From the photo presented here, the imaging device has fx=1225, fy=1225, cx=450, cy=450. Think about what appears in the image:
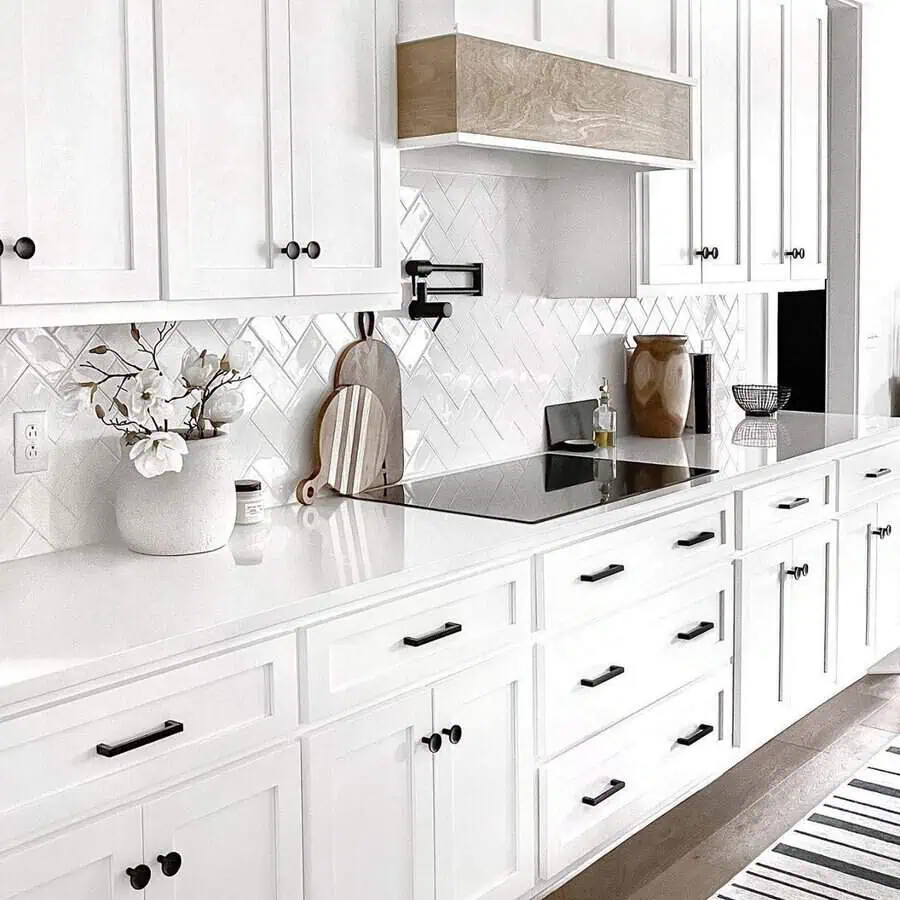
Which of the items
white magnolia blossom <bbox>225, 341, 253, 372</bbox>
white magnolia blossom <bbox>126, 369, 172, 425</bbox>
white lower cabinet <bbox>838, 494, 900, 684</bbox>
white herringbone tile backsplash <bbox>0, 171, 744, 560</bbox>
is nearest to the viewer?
white magnolia blossom <bbox>126, 369, 172, 425</bbox>

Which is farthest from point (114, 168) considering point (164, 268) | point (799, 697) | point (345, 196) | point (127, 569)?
point (799, 697)

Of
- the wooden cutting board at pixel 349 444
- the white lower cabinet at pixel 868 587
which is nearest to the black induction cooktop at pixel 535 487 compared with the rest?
the wooden cutting board at pixel 349 444

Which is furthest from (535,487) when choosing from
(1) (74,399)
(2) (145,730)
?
(2) (145,730)

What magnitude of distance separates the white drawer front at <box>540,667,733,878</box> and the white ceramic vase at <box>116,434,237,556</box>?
2.96 feet

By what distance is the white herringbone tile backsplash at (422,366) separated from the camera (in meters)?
2.27

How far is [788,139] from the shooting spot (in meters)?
3.84

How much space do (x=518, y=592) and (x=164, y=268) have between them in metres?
0.93

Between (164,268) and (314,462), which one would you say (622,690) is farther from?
(164,268)

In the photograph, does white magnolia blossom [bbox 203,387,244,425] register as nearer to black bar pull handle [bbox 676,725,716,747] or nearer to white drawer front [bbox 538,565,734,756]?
white drawer front [bbox 538,565,734,756]

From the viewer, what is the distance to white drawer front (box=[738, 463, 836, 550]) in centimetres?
321

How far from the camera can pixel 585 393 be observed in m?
3.67

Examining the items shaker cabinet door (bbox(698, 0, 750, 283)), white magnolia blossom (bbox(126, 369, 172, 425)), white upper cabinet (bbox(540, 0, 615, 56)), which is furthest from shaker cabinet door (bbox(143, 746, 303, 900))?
shaker cabinet door (bbox(698, 0, 750, 283))

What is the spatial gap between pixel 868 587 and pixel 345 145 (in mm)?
2413

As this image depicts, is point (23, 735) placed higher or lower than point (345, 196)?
lower
